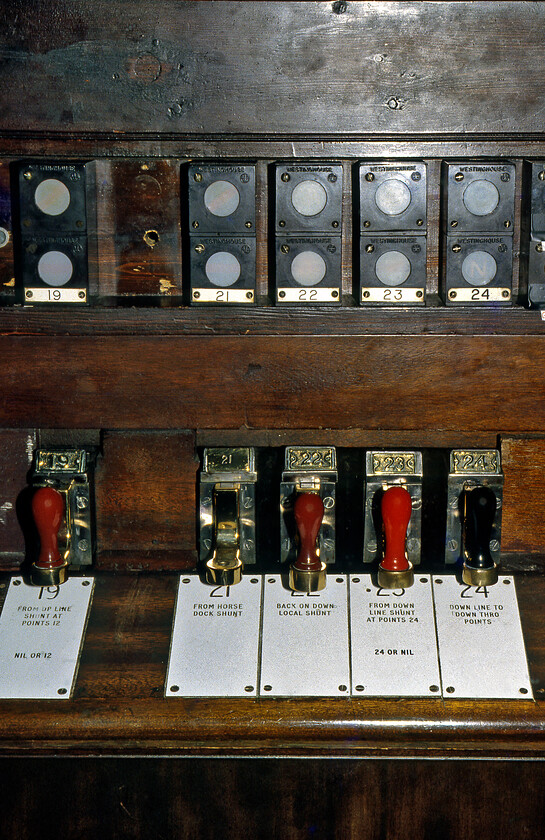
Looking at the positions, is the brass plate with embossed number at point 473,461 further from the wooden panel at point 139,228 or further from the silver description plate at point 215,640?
the wooden panel at point 139,228

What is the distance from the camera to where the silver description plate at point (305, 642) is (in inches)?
50.6

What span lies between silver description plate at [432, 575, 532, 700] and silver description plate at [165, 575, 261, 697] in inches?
12.2

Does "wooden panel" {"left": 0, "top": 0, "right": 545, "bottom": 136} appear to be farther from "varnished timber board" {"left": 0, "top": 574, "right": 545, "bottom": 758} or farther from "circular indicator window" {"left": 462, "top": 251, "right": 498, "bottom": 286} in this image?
"varnished timber board" {"left": 0, "top": 574, "right": 545, "bottom": 758}

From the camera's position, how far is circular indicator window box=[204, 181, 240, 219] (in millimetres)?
1345

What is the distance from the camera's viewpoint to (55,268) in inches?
54.0

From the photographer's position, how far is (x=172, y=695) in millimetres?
1280

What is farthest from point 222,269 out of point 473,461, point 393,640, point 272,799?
point 272,799

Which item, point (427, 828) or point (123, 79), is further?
point (427, 828)

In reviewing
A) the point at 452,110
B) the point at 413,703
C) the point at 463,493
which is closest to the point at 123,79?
the point at 452,110

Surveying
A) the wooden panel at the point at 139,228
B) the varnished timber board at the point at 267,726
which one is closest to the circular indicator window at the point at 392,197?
the wooden panel at the point at 139,228

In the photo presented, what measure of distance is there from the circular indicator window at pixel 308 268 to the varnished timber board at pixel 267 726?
680mm

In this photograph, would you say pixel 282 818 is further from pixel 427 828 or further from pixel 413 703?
pixel 413 703

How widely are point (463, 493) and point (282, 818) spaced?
25.5 inches

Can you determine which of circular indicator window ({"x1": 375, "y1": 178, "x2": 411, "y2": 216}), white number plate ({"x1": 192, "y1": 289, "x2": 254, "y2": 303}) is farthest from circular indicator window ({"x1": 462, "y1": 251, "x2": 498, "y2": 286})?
white number plate ({"x1": 192, "y1": 289, "x2": 254, "y2": 303})
